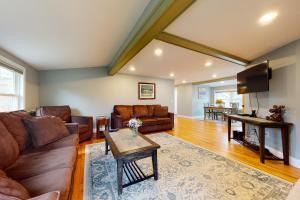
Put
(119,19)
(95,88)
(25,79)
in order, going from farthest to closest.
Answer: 1. (95,88)
2. (25,79)
3. (119,19)

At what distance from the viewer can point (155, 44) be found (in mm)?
2863

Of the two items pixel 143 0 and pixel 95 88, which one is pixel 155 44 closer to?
pixel 143 0

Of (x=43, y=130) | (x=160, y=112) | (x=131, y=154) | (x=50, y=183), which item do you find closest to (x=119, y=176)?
(x=131, y=154)

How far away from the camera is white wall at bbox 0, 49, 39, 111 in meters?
3.23

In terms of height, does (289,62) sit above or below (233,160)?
above

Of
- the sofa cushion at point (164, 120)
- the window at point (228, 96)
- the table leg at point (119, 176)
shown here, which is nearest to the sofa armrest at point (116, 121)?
the sofa cushion at point (164, 120)

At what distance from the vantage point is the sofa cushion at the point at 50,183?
996mm

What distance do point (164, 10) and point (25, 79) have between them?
139 inches

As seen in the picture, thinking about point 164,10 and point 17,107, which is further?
point 17,107

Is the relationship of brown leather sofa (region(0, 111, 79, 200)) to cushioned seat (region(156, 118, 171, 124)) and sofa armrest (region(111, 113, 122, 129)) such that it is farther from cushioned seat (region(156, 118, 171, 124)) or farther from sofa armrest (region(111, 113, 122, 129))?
cushioned seat (region(156, 118, 171, 124))

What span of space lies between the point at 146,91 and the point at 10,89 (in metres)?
4.03

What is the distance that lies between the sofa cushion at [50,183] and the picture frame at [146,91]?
4.52 m

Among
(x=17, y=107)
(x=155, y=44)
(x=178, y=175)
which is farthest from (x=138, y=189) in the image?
(x=17, y=107)

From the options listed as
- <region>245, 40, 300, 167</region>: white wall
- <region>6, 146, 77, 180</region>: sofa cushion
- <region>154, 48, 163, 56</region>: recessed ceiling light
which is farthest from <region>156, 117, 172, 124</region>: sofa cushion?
<region>6, 146, 77, 180</region>: sofa cushion
